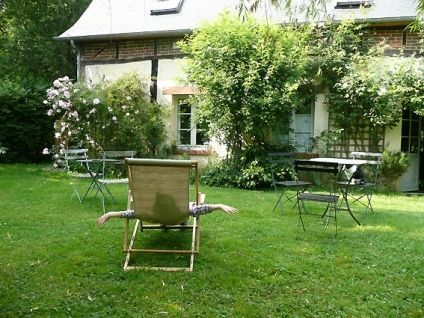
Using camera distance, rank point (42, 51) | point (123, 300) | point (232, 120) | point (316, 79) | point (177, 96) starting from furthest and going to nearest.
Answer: point (42, 51) < point (177, 96) < point (316, 79) < point (232, 120) < point (123, 300)

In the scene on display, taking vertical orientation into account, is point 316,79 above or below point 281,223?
above

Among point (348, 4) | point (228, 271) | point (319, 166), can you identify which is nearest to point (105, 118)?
point (348, 4)

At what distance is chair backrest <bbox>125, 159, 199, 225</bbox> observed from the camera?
4137 millimetres

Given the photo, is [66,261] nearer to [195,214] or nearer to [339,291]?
[195,214]

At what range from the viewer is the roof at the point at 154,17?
10391 mm

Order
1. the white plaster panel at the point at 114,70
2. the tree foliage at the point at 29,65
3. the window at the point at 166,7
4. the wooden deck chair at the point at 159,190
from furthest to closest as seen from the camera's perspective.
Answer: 1. the window at the point at 166,7
2. the white plaster panel at the point at 114,70
3. the tree foliage at the point at 29,65
4. the wooden deck chair at the point at 159,190

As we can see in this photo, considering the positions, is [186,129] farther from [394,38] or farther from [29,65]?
[29,65]

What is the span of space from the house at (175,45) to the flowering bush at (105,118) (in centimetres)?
65

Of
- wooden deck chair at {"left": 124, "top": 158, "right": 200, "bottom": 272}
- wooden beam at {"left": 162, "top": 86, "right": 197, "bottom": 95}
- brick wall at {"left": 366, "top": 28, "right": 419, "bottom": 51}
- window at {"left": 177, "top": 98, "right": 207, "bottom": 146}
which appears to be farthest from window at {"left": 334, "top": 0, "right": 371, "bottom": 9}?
wooden deck chair at {"left": 124, "top": 158, "right": 200, "bottom": 272}

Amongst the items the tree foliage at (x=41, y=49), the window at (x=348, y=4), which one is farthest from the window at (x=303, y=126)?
the tree foliage at (x=41, y=49)

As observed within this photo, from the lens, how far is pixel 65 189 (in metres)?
8.57

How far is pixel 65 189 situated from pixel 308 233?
4821 mm

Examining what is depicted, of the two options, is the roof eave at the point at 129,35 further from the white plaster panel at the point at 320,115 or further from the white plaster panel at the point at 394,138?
the white plaster panel at the point at 394,138

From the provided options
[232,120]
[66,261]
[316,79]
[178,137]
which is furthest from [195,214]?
[178,137]
